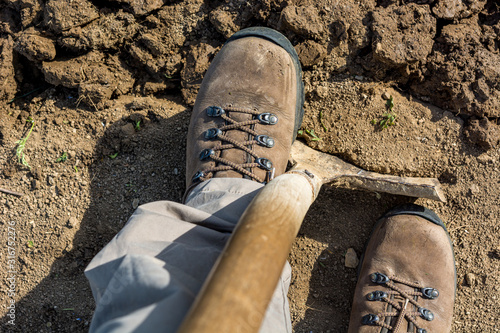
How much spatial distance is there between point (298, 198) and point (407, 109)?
4.02 ft

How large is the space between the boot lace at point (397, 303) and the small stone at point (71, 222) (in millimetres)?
1884

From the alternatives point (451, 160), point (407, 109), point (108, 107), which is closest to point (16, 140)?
point (108, 107)

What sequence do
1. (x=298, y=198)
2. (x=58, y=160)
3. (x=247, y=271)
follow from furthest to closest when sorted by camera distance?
(x=58, y=160) → (x=298, y=198) → (x=247, y=271)

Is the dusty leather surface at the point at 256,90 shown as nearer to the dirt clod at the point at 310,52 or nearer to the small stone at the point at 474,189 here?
the dirt clod at the point at 310,52

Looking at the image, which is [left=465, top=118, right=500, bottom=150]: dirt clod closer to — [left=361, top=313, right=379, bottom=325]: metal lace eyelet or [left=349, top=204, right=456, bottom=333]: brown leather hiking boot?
[left=349, top=204, right=456, bottom=333]: brown leather hiking boot

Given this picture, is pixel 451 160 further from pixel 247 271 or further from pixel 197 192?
pixel 247 271

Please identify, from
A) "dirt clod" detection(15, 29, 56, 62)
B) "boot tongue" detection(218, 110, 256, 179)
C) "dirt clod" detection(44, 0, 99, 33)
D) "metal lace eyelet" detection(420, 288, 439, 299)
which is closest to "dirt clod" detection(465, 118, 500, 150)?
"metal lace eyelet" detection(420, 288, 439, 299)

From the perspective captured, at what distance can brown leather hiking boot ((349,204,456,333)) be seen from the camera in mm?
2012

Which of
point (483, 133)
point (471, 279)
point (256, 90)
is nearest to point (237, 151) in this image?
point (256, 90)

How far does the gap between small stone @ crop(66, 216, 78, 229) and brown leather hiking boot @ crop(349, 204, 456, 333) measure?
1.83 meters

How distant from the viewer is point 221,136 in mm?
2014

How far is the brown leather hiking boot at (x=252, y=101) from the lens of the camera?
2.04 metres

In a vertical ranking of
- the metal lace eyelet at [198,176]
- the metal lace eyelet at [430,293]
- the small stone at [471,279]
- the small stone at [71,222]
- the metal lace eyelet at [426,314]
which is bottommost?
the metal lace eyelet at [426,314]

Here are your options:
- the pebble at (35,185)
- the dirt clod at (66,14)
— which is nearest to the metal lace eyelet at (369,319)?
the pebble at (35,185)
